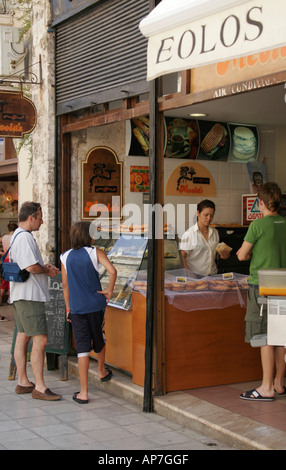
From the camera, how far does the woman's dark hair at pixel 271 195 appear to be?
18.5 feet

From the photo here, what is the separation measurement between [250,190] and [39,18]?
3890 millimetres

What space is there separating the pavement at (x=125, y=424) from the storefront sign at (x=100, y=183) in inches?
96.7

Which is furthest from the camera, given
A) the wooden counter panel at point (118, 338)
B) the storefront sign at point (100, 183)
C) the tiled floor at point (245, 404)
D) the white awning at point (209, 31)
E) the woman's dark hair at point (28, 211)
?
the storefront sign at point (100, 183)

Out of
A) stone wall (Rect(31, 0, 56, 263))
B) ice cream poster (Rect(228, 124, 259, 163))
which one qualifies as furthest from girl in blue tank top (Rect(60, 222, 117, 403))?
ice cream poster (Rect(228, 124, 259, 163))

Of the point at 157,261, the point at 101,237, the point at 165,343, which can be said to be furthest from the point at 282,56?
the point at 101,237

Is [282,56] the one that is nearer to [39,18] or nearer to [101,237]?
Result: [101,237]

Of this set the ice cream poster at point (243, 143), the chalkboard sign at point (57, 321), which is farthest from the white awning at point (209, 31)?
the ice cream poster at point (243, 143)

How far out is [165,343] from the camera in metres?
5.93

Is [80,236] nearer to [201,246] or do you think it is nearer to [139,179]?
[201,246]

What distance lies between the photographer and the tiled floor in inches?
202

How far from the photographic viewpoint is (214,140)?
9172mm

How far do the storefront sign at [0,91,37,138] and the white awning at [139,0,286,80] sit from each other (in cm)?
351

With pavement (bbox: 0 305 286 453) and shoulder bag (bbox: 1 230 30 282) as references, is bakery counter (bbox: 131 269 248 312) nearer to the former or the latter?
pavement (bbox: 0 305 286 453)

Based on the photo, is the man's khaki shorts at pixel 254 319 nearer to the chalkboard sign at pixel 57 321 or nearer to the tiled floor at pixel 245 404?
the tiled floor at pixel 245 404
